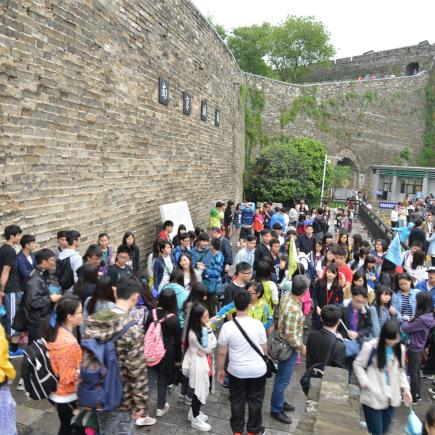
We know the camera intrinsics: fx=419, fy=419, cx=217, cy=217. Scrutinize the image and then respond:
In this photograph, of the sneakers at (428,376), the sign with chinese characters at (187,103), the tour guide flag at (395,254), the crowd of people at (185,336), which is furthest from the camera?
the sign with chinese characters at (187,103)

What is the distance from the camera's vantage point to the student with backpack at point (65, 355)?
109 inches

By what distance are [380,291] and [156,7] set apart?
726 cm

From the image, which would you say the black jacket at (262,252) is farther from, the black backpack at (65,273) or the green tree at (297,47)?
the green tree at (297,47)

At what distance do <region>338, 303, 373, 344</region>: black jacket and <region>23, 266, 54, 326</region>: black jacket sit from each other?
9.72 feet

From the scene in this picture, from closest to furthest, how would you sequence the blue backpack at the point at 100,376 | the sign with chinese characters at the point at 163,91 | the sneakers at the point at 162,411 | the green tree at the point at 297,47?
the blue backpack at the point at 100,376, the sneakers at the point at 162,411, the sign with chinese characters at the point at 163,91, the green tree at the point at 297,47

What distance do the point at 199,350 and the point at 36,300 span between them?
1592 millimetres

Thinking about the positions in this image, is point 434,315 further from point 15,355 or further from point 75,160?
point 75,160

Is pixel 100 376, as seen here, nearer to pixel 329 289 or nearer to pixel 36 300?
pixel 36 300

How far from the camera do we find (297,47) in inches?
1481

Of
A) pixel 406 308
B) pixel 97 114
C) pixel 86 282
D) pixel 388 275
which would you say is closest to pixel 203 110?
pixel 97 114

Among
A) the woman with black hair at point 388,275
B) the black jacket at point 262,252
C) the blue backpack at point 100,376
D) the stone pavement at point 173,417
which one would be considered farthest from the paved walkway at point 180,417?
the black jacket at point 262,252

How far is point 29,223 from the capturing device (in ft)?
16.9

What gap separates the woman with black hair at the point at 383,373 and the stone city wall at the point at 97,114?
13.0ft

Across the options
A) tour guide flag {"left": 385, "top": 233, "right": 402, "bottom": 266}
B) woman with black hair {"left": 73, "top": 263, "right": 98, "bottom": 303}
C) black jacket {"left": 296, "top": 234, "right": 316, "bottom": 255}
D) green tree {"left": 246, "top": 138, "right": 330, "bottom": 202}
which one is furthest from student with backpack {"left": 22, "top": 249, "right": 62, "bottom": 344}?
green tree {"left": 246, "top": 138, "right": 330, "bottom": 202}
